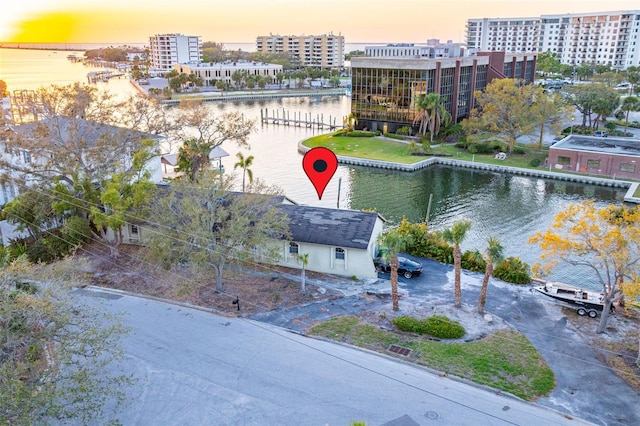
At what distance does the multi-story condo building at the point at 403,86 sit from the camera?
77.1 metres

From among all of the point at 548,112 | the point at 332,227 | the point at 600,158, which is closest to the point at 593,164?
the point at 600,158

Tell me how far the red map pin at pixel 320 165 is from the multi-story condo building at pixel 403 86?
41810mm

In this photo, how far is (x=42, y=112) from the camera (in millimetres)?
33938

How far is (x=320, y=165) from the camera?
37.7 metres

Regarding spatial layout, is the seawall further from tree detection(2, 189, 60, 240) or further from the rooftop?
tree detection(2, 189, 60, 240)

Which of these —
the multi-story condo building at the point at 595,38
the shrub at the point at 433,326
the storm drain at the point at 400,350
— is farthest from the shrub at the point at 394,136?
the multi-story condo building at the point at 595,38

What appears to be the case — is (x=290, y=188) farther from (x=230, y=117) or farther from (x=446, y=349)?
(x=446, y=349)

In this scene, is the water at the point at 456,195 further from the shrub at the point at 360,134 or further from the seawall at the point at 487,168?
the shrub at the point at 360,134

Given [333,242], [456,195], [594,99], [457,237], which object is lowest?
[456,195]

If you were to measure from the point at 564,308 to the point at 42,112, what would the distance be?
32.9 meters

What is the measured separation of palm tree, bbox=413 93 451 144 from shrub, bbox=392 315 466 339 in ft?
168

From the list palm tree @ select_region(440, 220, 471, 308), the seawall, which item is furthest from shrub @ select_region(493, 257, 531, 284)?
the seawall

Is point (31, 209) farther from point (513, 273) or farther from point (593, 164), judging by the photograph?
point (593, 164)

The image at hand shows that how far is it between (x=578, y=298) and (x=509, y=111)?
1769 inches
